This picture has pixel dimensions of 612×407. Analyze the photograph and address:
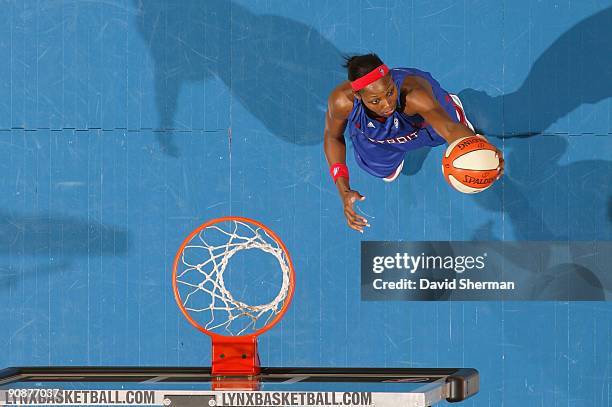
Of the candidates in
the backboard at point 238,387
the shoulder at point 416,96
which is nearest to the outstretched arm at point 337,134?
the shoulder at point 416,96

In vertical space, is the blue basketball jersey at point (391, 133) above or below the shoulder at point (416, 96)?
below

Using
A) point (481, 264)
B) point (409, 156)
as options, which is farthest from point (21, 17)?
point (481, 264)

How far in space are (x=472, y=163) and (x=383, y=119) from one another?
0.89 m

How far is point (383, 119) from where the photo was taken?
8.12 meters

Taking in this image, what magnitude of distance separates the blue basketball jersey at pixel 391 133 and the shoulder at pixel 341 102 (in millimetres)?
65

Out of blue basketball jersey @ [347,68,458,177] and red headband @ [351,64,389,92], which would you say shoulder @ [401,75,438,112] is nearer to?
blue basketball jersey @ [347,68,458,177]

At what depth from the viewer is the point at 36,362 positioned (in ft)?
30.1

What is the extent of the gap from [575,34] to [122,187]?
12.9ft

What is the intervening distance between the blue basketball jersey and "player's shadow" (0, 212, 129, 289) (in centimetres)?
215

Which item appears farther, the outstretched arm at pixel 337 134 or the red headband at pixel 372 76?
the outstretched arm at pixel 337 134

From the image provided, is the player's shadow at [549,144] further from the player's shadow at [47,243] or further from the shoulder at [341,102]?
the player's shadow at [47,243]

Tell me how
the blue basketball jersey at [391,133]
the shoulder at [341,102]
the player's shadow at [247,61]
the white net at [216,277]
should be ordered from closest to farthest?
the blue basketball jersey at [391,133], the shoulder at [341,102], the white net at [216,277], the player's shadow at [247,61]

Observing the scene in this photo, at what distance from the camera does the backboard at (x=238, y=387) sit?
17.0 ft

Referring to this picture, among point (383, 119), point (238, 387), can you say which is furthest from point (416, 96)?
point (238, 387)
